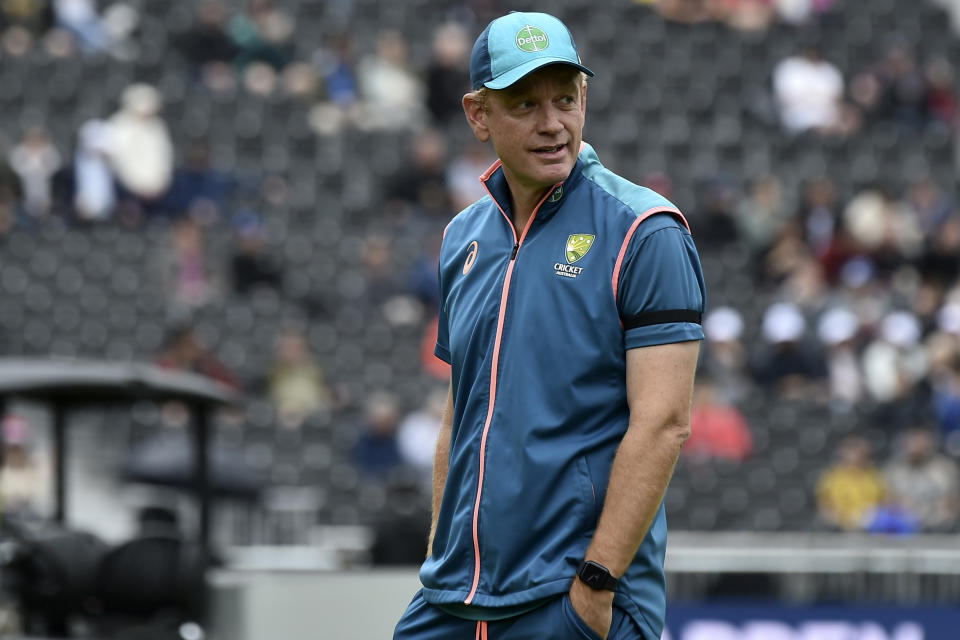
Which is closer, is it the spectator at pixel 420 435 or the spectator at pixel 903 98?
the spectator at pixel 420 435

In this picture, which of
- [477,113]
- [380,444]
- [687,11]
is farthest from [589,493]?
[687,11]

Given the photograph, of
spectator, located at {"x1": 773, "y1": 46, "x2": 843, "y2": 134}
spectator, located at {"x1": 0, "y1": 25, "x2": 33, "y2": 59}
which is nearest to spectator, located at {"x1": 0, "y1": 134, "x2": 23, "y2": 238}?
spectator, located at {"x1": 0, "y1": 25, "x2": 33, "y2": 59}

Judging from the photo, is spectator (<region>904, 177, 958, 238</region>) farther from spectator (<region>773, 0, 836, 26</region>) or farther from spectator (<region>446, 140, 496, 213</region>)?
spectator (<region>446, 140, 496, 213</region>)

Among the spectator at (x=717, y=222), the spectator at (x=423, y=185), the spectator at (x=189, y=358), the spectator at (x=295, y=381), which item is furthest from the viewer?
the spectator at (x=717, y=222)

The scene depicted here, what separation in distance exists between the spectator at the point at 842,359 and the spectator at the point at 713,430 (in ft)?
4.33

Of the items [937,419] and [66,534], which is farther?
[937,419]

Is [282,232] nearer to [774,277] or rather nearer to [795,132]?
[774,277]

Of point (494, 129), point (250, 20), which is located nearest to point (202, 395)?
point (494, 129)

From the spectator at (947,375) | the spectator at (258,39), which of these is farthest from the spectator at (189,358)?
the spectator at (947,375)

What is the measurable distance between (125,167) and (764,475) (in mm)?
6671

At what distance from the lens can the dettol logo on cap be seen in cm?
338

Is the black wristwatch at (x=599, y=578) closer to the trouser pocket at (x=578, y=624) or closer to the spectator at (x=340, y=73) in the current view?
the trouser pocket at (x=578, y=624)

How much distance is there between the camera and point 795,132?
63.5ft

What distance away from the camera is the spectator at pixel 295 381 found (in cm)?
1480
